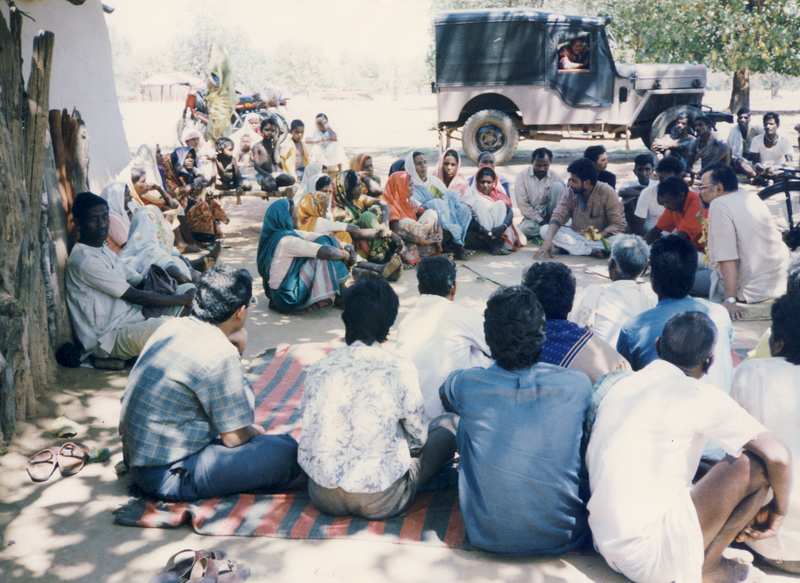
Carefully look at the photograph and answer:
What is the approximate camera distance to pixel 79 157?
15.9 feet

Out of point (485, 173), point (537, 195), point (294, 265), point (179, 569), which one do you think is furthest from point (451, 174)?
point (179, 569)

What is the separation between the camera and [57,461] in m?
3.16

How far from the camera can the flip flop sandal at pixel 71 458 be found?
3139 millimetres

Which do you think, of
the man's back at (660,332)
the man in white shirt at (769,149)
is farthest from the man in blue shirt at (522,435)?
the man in white shirt at (769,149)

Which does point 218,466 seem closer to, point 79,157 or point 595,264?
point 79,157

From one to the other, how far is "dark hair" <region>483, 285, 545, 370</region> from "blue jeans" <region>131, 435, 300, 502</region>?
109 cm

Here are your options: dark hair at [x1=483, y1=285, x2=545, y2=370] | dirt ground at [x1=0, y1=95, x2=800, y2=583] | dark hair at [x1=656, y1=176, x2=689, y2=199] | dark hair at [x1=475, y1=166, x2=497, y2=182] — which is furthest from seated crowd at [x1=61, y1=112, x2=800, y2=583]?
dark hair at [x1=475, y1=166, x2=497, y2=182]

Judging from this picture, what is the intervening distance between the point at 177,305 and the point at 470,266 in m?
3.18

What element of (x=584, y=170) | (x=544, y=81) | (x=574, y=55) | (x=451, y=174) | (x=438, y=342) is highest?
(x=574, y=55)

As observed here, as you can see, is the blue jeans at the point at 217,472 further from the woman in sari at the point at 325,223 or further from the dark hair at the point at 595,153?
the dark hair at the point at 595,153

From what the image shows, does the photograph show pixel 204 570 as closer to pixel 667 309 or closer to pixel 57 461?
pixel 57 461

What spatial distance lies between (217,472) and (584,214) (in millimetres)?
5181

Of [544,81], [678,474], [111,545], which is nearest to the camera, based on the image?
[678,474]

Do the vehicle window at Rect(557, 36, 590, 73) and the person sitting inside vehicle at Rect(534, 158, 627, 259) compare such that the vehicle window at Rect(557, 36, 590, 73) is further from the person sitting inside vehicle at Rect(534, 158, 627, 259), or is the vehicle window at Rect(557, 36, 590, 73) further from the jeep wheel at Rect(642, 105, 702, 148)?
the person sitting inside vehicle at Rect(534, 158, 627, 259)
